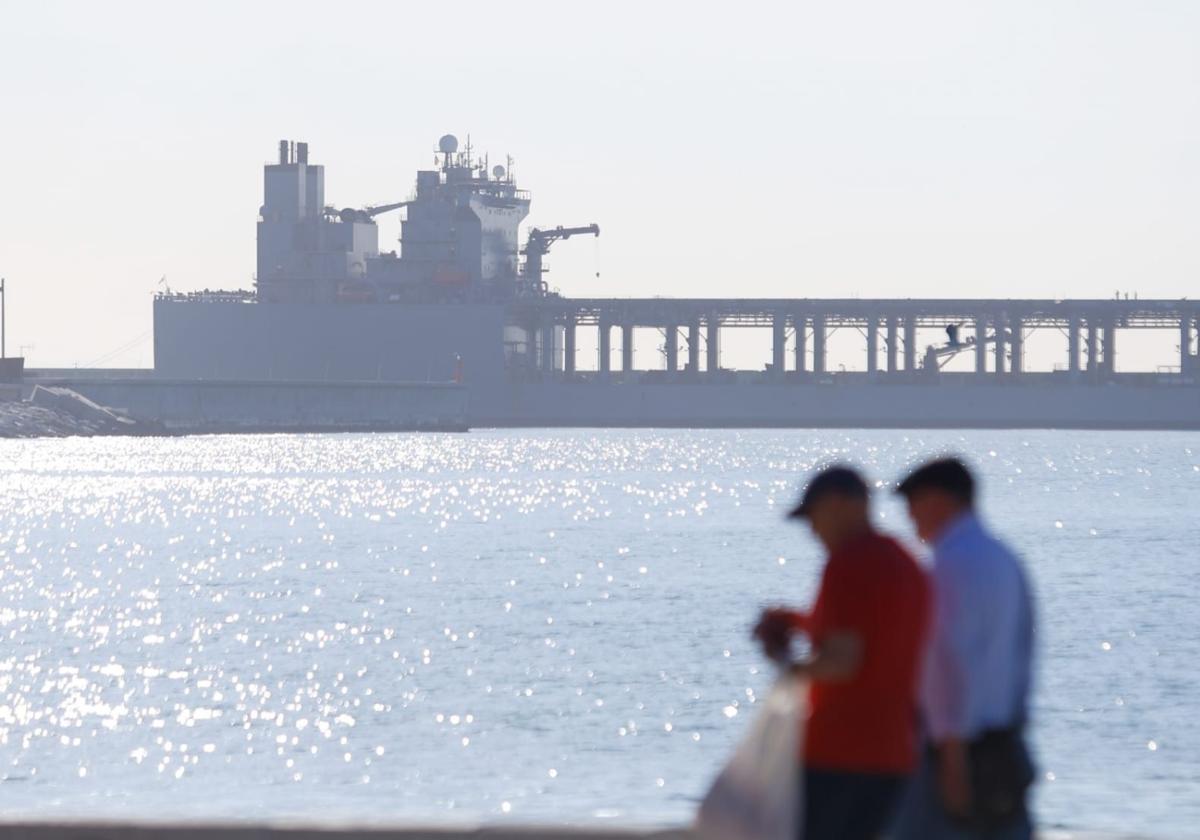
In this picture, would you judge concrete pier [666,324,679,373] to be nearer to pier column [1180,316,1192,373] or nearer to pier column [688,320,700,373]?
pier column [688,320,700,373]

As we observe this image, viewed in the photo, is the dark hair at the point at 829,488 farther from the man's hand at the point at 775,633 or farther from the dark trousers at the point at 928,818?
the dark trousers at the point at 928,818

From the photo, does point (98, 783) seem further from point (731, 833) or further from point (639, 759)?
point (731, 833)

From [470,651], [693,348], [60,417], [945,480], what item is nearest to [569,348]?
[693,348]

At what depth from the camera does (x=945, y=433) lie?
150 m

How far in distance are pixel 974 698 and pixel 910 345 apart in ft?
385

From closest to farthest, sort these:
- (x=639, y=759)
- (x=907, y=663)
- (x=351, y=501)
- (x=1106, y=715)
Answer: (x=907, y=663) < (x=639, y=759) < (x=1106, y=715) < (x=351, y=501)

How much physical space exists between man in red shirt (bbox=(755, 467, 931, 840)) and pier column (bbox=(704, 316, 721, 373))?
115 m

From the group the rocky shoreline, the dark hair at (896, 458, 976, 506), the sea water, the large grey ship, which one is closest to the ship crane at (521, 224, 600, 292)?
the large grey ship

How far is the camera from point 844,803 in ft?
18.4

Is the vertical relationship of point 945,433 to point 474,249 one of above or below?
below

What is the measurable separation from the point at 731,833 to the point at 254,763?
13482mm

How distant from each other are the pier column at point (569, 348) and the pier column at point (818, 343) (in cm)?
1335

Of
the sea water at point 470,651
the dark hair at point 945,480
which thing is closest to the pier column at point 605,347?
the sea water at point 470,651

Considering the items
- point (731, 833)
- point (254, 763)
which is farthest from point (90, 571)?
point (731, 833)
